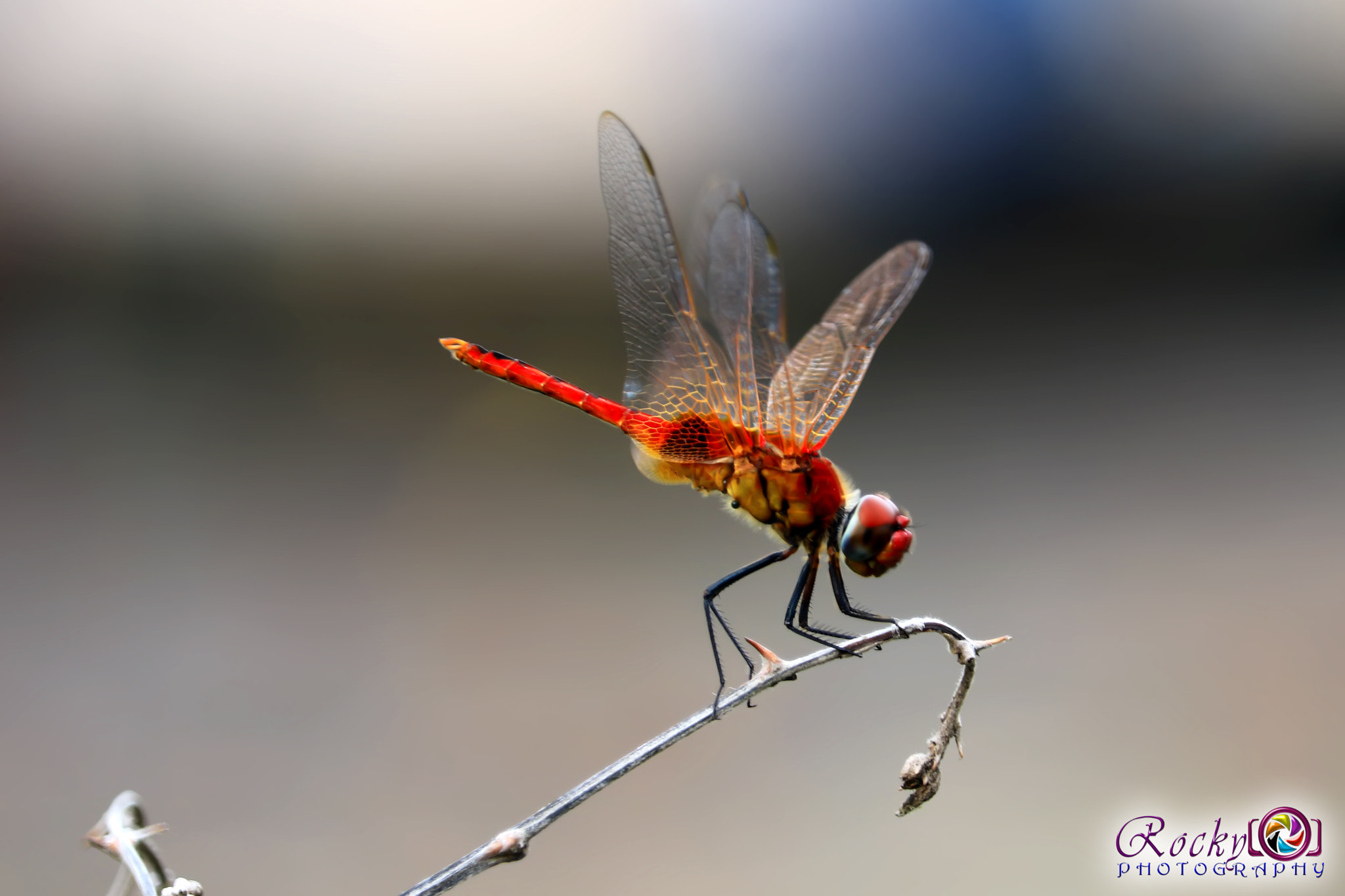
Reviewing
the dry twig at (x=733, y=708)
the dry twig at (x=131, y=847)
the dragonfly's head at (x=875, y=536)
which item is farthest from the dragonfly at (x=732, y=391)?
the dry twig at (x=131, y=847)

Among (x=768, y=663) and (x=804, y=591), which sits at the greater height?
(x=804, y=591)

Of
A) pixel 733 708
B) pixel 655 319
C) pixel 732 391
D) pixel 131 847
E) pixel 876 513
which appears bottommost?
pixel 131 847

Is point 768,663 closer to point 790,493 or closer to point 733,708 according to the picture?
point 733,708

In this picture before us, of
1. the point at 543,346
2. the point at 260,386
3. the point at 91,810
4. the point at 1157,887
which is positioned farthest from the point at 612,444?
the point at 1157,887

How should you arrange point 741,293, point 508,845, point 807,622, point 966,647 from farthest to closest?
point 741,293
point 807,622
point 966,647
point 508,845

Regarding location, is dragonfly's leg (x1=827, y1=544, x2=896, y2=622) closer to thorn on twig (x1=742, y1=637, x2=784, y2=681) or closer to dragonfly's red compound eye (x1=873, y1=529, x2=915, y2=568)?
dragonfly's red compound eye (x1=873, y1=529, x2=915, y2=568)

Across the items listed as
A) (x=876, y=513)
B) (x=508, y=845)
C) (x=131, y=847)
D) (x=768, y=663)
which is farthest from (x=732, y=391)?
(x=131, y=847)

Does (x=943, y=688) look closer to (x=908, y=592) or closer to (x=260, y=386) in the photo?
(x=908, y=592)
